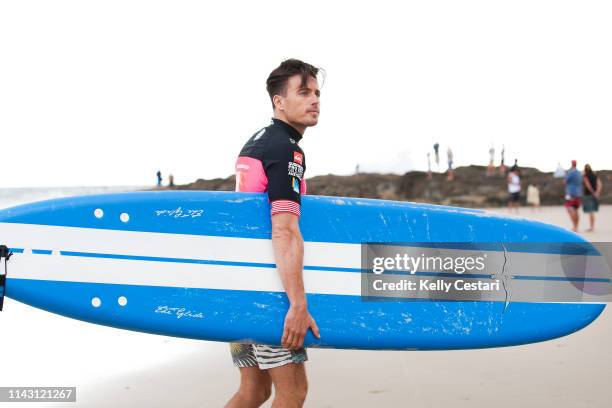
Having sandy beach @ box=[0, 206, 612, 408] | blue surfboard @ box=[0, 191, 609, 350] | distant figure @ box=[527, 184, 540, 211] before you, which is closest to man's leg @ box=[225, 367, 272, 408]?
blue surfboard @ box=[0, 191, 609, 350]

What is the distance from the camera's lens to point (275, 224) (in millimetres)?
1907

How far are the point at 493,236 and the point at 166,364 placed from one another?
2.16m

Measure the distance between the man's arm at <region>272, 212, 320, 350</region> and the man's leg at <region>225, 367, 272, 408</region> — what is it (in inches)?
11.2

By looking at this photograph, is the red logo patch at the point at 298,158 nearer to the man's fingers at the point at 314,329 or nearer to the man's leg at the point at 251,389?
the man's fingers at the point at 314,329

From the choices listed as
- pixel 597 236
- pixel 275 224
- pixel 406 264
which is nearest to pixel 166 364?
pixel 406 264

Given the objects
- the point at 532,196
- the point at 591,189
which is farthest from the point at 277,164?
the point at 532,196

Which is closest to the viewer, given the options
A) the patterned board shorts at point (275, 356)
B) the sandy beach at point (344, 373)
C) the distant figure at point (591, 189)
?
the patterned board shorts at point (275, 356)

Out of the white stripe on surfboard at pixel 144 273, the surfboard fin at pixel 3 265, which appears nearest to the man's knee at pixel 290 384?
the white stripe on surfboard at pixel 144 273

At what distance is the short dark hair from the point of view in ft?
6.88

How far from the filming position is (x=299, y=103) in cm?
208

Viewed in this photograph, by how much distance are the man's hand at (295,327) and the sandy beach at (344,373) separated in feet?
4.23

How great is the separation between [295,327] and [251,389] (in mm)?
348

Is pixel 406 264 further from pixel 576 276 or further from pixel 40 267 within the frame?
pixel 40 267

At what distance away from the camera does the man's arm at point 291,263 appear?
1894 millimetres
